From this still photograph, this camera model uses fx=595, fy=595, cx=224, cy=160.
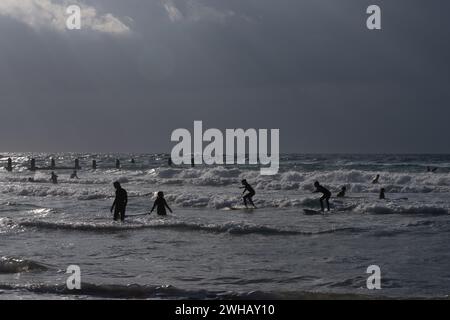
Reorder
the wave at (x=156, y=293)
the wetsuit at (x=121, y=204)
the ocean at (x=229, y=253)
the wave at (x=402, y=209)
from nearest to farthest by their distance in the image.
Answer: the wave at (x=156, y=293)
the ocean at (x=229, y=253)
the wetsuit at (x=121, y=204)
the wave at (x=402, y=209)

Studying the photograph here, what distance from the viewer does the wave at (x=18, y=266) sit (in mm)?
12156

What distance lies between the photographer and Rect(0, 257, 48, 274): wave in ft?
39.9

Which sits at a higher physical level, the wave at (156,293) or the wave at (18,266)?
the wave at (18,266)

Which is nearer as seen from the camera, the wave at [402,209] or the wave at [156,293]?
the wave at [156,293]

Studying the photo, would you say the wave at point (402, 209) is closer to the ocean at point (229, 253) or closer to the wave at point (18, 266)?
the ocean at point (229, 253)

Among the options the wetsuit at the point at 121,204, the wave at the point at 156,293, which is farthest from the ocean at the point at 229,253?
the wetsuit at the point at 121,204

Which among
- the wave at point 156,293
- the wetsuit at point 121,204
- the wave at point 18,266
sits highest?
the wetsuit at point 121,204

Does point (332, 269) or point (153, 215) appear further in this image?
point (153, 215)

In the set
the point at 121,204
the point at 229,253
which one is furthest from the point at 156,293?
the point at 121,204

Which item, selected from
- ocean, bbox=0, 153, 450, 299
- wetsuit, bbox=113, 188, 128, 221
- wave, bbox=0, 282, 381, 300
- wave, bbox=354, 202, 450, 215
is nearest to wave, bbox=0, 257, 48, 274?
ocean, bbox=0, 153, 450, 299

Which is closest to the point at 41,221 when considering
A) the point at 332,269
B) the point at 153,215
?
the point at 153,215
